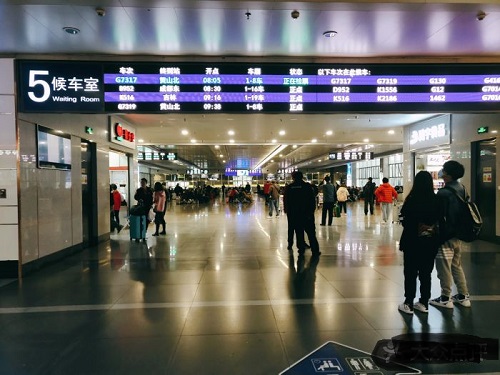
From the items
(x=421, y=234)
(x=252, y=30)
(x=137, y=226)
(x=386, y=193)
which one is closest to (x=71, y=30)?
(x=252, y=30)

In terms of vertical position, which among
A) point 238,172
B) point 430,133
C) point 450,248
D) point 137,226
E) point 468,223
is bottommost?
point 137,226

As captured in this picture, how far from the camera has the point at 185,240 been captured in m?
9.65

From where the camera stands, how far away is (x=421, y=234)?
4.02m

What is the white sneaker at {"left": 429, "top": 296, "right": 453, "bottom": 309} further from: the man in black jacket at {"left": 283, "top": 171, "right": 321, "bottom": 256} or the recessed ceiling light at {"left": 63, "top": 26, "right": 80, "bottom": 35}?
the recessed ceiling light at {"left": 63, "top": 26, "right": 80, "bottom": 35}

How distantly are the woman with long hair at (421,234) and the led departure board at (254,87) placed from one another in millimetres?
2254

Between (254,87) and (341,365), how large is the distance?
173 inches

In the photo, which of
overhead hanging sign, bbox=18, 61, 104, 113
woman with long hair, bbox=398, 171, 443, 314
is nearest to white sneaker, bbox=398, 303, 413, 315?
woman with long hair, bbox=398, 171, 443, 314

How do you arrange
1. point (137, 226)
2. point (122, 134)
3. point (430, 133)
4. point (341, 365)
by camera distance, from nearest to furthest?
point (341, 365), point (137, 226), point (122, 134), point (430, 133)

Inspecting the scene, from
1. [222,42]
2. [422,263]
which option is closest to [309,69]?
[222,42]

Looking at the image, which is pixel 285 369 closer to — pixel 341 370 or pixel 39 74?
pixel 341 370

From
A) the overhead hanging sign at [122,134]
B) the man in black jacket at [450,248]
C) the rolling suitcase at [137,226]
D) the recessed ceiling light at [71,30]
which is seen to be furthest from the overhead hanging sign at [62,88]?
the man in black jacket at [450,248]

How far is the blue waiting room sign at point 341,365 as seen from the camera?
2.94m

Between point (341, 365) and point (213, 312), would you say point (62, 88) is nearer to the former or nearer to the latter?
point (213, 312)

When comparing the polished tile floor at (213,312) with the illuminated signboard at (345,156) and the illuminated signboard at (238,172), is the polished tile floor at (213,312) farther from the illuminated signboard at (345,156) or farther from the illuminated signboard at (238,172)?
the illuminated signboard at (238,172)
